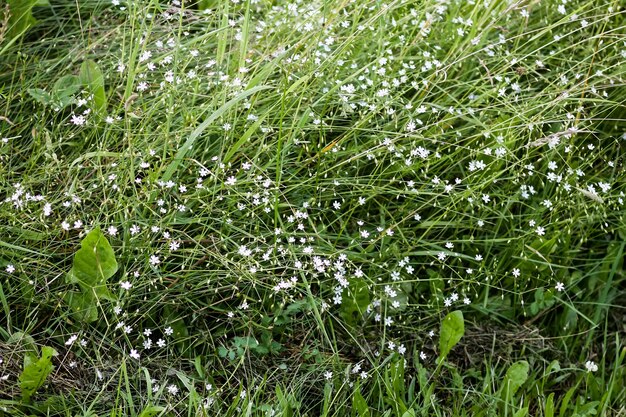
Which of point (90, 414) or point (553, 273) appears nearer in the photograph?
point (90, 414)

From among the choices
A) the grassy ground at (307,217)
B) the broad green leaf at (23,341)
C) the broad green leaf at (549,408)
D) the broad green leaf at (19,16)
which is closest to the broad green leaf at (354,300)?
the grassy ground at (307,217)

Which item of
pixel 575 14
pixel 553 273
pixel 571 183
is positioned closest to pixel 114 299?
pixel 553 273

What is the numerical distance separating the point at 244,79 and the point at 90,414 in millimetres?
1162

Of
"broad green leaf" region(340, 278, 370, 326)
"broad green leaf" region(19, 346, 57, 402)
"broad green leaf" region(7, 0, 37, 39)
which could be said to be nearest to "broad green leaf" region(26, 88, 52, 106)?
"broad green leaf" region(7, 0, 37, 39)

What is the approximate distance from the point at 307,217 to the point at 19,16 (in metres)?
1.28

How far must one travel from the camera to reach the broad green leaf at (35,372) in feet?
7.29

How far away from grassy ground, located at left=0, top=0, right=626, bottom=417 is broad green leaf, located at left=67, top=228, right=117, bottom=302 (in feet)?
0.03

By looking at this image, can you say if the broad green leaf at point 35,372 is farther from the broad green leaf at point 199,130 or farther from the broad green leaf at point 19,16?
the broad green leaf at point 19,16

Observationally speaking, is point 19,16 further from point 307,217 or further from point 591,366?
point 591,366

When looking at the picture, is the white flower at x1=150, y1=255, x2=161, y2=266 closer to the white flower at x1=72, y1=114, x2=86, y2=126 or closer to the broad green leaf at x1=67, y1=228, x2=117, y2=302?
the broad green leaf at x1=67, y1=228, x2=117, y2=302

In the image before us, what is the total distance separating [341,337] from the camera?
8.60 ft

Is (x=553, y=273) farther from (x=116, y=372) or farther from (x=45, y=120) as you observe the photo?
(x=45, y=120)

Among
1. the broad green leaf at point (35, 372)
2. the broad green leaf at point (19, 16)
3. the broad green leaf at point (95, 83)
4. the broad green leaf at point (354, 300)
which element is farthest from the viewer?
the broad green leaf at point (19, 16)

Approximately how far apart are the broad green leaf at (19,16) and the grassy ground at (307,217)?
16 millimetres
